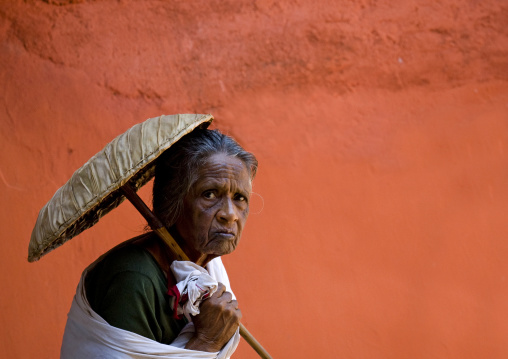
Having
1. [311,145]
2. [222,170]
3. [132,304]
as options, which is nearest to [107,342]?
[132,304]

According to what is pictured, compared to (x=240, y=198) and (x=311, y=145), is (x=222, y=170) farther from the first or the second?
(x=311, y=145)

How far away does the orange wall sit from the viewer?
3.75 meters

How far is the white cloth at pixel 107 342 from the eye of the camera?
201 centimetres

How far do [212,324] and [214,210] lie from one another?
0.36 m

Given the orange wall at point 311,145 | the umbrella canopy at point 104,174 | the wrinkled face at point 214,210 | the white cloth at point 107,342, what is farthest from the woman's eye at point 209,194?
the orange wall at point 311,145

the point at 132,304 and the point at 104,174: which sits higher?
the point at 104,174

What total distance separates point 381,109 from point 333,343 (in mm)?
1393

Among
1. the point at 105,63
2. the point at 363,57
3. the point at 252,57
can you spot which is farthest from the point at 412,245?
the point at 105,63

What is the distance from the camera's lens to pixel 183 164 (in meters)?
2.29

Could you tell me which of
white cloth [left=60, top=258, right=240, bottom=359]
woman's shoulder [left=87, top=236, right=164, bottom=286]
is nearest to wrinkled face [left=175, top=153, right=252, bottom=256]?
woman's shoulder [left=87, top=236, right=164, bottom=286]

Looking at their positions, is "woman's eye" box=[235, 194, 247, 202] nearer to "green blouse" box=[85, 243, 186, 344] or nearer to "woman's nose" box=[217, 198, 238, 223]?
"woman's nose" box=[217, 198, 238, 223]

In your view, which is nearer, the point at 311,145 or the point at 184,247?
the point at 184,247

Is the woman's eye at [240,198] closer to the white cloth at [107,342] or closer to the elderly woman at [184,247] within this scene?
the elderly woman at [184,247]

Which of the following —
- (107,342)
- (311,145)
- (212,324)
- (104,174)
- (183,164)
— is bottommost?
(311,145)
